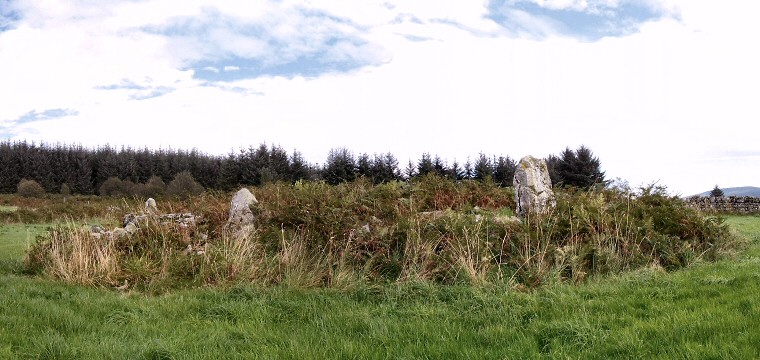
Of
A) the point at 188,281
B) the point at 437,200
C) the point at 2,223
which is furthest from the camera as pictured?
the point at 2,223

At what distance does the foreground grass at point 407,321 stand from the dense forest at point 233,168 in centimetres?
2307

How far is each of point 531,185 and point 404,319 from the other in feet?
23.3

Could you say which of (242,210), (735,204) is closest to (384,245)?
(242,210)

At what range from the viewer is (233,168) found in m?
50.8

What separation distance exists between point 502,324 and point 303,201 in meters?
5.60

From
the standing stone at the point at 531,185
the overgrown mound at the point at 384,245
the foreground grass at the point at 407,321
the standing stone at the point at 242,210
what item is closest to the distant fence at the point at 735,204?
the standing stone at the point at 531,185

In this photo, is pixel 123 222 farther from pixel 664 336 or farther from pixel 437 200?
pixel 664 336

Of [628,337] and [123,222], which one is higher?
[123,222]

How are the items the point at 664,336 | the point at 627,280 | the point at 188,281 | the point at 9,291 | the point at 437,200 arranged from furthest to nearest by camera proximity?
the point at 437,200 → the point at 188,281 → the point at 9,291 → the point at 627,280 → the point at 664,336

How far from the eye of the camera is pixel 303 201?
1009 cm

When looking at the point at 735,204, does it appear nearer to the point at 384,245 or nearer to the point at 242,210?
the point at 384,245

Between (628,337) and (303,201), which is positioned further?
(303,201)

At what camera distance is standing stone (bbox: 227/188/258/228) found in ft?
35.2

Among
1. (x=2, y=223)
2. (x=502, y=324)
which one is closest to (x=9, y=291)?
(x=502, y=324)
